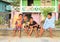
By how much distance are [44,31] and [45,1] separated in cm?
2470

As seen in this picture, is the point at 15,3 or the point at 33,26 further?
the point at 15,3

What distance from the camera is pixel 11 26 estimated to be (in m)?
14.8

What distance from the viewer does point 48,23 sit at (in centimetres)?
1309

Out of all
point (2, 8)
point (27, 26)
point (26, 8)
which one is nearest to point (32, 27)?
point (27, 26)

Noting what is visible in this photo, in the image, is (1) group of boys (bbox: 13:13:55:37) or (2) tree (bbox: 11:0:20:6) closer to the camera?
(1) group of boys (bbox: 13:13:55:37)

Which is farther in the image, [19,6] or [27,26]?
[19,6]

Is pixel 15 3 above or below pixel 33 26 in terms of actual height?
above

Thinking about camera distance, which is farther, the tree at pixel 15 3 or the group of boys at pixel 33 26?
the tree at pixel 15 3

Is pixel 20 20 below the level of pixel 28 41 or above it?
above

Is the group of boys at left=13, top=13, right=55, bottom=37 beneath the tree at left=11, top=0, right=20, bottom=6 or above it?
beneath

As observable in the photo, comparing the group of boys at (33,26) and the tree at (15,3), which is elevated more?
the tree at (15,3)

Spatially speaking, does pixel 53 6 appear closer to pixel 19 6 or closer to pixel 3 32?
pixel 19 6

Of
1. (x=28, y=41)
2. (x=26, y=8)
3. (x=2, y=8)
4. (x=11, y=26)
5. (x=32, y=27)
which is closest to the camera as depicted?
(x=28, y=41)

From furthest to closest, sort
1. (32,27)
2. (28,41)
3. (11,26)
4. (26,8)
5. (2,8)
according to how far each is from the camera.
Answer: (2,8)
(26,8)
(11,26)
(32,27)
(28,41)
